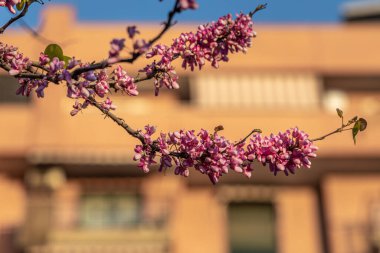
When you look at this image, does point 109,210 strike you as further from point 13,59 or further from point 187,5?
point 187,5

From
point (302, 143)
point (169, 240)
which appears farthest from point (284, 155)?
point (169, 240)

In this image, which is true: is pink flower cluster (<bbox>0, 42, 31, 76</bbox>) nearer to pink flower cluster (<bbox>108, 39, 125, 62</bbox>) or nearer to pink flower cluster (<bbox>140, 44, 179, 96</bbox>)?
pink flower cluster (<bbox>140, 44, 179, 96</bbox>)

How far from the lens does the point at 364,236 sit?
16938 mm

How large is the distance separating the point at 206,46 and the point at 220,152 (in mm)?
578

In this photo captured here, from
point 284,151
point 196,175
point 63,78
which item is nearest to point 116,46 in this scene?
point 63,78

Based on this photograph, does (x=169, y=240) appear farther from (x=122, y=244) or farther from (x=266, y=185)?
(x=266, y=185)

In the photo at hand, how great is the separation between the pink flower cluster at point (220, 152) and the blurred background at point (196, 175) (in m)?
13.1

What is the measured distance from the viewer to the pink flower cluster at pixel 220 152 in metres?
3.76

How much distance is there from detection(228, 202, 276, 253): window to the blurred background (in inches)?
1.1

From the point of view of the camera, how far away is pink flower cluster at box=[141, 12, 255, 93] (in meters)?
3.62

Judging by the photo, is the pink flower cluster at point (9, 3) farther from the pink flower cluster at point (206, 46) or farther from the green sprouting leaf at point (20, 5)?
the pink flower cluster at point (206, 46)

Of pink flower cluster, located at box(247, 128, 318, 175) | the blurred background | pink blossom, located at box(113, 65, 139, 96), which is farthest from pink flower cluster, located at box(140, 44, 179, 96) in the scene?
the blurred background

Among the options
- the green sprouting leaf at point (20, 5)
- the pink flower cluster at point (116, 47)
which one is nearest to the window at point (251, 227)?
the green sprouting leaf at point (20, 5)

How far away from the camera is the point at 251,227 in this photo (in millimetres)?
18203
